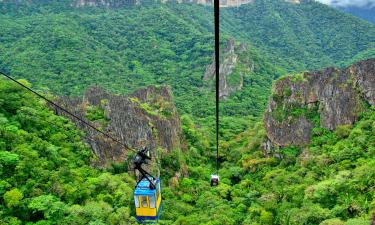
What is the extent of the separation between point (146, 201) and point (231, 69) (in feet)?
227

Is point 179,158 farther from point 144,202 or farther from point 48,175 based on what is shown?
point 48,175

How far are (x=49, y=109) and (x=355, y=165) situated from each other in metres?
25.1

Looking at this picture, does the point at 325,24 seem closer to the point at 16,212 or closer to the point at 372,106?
the point at 372,106

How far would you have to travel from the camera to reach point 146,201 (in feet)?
74.3

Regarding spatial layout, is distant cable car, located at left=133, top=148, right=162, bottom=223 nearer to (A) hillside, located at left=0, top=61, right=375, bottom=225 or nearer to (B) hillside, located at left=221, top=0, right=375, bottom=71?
(A) hillside, located at left=0, top=61, right=375, bottom=225

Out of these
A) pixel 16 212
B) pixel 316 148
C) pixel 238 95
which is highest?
pixel 16 212

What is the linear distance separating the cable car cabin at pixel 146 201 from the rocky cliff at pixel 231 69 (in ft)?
194

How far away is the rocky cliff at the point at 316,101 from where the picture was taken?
1465 inches

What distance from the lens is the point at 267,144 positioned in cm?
4162

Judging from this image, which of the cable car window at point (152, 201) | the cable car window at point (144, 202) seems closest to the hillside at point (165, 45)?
the cable car window at point (144, 202)

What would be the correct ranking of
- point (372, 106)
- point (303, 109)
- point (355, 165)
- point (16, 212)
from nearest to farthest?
point (16, 212), point (355, 165), point (372, 106), point (303, 109)

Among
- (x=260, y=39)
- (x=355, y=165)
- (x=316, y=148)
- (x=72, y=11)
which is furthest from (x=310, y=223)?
(x=260, y=39)

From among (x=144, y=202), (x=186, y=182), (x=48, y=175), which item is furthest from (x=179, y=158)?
(x=48, y=175)

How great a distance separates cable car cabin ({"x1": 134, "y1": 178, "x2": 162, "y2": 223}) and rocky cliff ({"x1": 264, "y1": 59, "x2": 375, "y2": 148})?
67.5 ft
